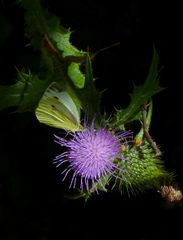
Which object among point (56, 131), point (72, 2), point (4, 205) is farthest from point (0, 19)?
point (4, 205)

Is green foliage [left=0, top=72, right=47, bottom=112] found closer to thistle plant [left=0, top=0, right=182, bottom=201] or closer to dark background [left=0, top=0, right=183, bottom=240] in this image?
thistle plant [left=0, top=0, right=182, bottom=201]

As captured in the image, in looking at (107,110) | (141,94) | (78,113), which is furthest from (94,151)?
Answer: (107,110)

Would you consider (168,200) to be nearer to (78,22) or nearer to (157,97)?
(157,97)

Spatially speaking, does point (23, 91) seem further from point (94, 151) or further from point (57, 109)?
point (94, 151)

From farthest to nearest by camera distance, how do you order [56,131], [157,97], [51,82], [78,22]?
[157,97] → [78,22] → [56,131] → [51,82]

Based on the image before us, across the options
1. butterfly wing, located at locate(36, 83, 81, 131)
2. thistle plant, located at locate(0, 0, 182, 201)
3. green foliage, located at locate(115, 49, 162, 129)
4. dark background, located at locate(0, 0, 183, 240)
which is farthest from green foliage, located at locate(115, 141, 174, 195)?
dark background, located at locate(0, 0, 183, 240)

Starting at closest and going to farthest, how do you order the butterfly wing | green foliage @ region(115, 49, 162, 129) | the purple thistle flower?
green foliage @ region(115, 49, 162, 129) < the butterfly wing < the purple thistle flower
